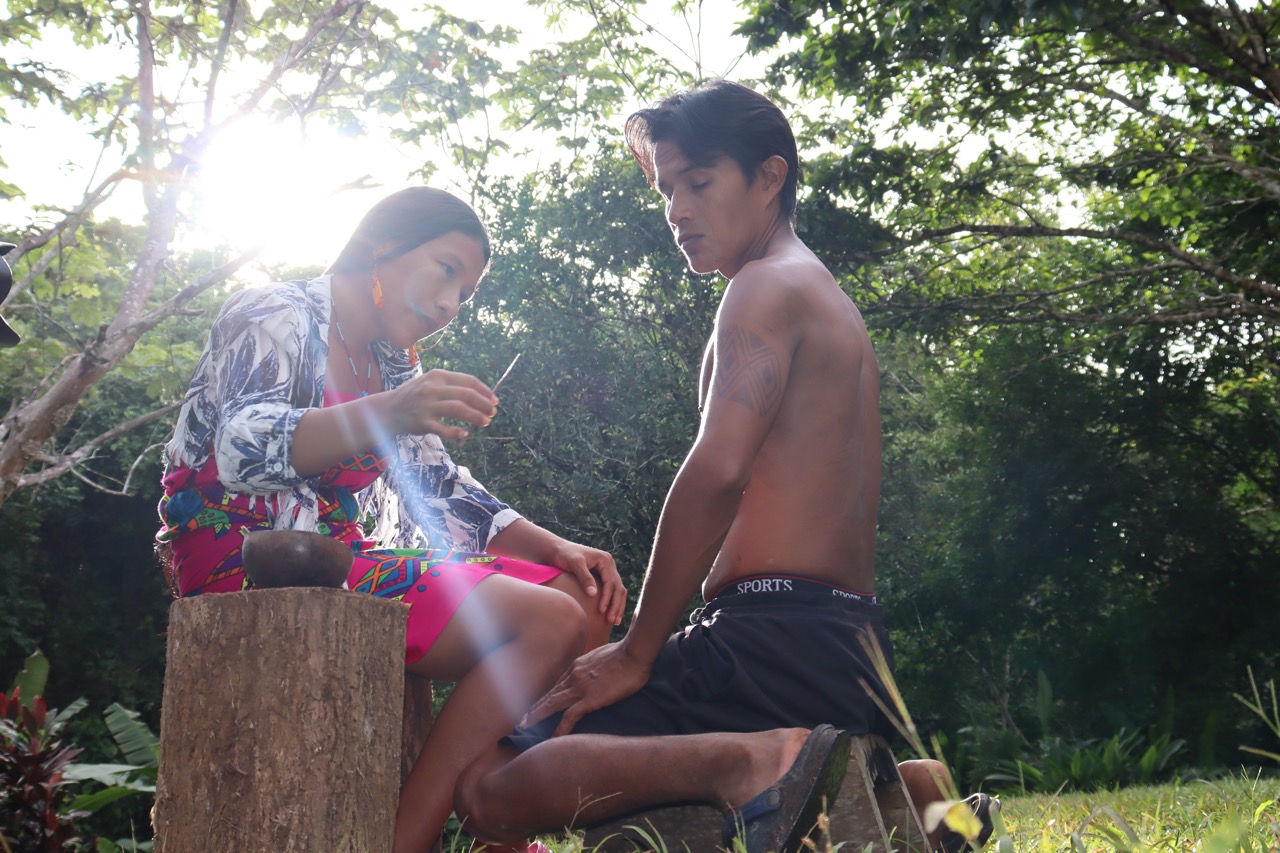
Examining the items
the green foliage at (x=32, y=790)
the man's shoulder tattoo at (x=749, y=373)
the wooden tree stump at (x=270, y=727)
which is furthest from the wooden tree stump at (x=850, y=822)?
the green foliage at (x=32, y=790)

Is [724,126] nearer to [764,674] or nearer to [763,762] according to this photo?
[764,674]

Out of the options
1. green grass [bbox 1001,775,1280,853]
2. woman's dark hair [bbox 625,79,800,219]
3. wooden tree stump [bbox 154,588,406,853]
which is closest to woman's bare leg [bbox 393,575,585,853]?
wooden tree stump [bbox 154,588,406,853]

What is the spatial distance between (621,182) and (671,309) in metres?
1.48

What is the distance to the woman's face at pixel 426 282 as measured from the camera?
119 inches

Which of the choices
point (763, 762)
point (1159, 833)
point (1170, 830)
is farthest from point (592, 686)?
point (1170, 830)

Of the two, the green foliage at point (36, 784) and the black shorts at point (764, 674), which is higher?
the black shorts at point (764, 674)

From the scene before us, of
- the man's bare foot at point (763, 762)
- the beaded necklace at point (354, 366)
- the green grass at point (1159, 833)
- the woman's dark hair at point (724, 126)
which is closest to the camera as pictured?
the green grass at point (1159, 833)

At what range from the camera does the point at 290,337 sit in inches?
106

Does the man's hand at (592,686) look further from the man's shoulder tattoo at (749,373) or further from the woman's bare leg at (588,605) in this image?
the man's shoulder tattoo at (749,373)

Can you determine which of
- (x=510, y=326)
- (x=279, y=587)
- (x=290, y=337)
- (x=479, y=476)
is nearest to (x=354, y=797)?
(x=279, y=587)

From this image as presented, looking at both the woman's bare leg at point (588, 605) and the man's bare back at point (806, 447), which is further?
the woman's bare leg at point (588, 605)

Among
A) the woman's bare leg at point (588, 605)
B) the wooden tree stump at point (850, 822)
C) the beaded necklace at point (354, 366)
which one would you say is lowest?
the wooden tree stump at point (850, 822)

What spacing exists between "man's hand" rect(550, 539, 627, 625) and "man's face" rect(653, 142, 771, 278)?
33.2 inches

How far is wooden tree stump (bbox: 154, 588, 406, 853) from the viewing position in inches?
82.0
